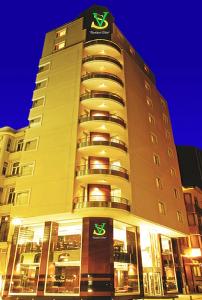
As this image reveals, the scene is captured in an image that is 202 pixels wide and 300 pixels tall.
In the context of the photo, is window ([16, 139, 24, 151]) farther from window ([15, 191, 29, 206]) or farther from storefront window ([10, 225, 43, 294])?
storefront window ([10, 225, 43, 294])

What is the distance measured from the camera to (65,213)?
31828mm

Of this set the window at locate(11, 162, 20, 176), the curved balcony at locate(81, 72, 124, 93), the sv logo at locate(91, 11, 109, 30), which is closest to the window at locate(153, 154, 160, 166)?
the curved balcony at locate(81, 72, 124, 93)

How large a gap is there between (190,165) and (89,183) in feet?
121

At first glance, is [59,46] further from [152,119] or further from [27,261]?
[27,261]

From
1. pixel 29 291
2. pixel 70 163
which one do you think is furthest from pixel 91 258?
pixel 70 163

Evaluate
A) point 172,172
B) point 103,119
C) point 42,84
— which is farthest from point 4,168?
point 172,172

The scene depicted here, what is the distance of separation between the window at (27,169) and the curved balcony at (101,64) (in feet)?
54.6

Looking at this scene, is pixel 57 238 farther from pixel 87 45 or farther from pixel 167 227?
pixel 87 45

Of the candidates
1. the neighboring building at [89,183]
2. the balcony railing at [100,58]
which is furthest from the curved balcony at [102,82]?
the balcony railing at [100,58]

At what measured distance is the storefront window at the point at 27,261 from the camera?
105ft

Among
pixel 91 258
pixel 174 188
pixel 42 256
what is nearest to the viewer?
pixel 91 258

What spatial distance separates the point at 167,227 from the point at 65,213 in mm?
15934

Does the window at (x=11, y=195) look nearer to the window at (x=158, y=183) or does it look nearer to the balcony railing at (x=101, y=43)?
the window at (x=158, y=183)

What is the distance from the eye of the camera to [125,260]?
33.1 meters
